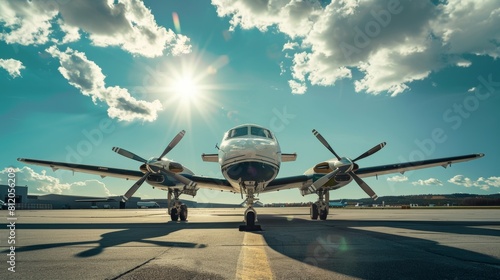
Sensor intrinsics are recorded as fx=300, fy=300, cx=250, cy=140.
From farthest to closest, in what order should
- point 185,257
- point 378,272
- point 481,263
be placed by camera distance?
point 185,257
point 481,263
point 378,272

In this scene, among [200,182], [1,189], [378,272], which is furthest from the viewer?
[1,189]

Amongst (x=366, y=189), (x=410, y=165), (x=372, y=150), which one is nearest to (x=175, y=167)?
(x=366, y=189)

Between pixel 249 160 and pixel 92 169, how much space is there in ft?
38.9

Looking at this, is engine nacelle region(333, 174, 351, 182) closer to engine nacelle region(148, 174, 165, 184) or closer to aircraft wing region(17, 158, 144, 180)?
engine nacelle region(148, 174, 165, 184)

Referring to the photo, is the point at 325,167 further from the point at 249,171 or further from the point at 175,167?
the point at 175,167

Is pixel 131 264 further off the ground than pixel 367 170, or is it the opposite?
pixel 367 170

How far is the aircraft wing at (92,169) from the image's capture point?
17891mm

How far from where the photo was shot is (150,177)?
1695cm

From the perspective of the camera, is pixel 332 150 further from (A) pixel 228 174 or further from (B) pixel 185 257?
(B) pixel 185 257

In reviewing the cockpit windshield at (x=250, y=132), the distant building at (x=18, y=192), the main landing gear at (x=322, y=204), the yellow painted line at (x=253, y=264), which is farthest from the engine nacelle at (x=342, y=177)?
the distant building at (x=18, y=192)

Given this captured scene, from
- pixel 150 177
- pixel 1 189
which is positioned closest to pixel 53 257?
pixel 150 177

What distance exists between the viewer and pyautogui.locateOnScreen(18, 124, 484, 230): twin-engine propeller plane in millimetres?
12125

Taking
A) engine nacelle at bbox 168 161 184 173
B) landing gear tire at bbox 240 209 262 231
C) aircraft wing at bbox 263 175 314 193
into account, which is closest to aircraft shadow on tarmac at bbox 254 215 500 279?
landing gear tire at bbox 240 209 262 231

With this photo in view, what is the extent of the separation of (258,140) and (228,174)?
1.92 meters
